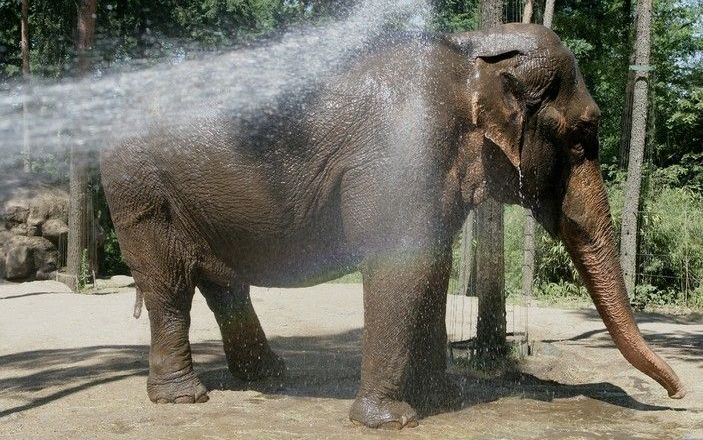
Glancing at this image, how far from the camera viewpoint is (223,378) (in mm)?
7504

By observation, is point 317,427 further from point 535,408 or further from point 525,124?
point 525,124

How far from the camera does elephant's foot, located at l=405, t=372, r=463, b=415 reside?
6238mm

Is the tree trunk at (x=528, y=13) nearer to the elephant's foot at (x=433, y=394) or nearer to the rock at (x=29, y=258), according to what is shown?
the elephant's foot at (x=433, y=394)

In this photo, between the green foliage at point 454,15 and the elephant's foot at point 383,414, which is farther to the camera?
the green foliage at point 454,15

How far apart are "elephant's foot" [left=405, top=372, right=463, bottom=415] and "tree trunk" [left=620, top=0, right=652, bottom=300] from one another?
25.3 feet

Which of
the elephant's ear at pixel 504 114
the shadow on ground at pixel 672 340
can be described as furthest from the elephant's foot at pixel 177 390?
the shadow on ground at pixel 672 340

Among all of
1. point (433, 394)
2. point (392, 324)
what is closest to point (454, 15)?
point (433, 394)

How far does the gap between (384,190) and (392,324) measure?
0.86 metres

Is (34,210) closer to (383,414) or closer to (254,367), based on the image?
(254,367)

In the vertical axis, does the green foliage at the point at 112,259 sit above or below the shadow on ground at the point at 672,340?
above

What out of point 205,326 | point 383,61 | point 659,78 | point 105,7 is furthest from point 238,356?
point 659,78

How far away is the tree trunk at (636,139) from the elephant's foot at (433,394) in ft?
25.3

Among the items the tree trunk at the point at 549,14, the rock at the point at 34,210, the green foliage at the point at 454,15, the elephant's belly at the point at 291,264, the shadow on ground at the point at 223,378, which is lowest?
the shadow on ground at the point at 223,378

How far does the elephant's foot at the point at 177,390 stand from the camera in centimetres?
645
